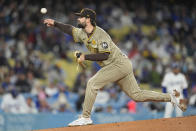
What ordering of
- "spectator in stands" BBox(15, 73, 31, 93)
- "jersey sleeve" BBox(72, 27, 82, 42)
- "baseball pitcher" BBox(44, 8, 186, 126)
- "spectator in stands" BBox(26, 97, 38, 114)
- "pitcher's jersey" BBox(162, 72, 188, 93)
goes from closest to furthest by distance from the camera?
1. "baseball pitcher" BBox(44, 8, 186, 126)
2. "jersey sleeve" BBox(72, 27, 82, 42)
3. "pitcher's jersey" BBox(162, 72, 188, 93)
4. "spectator in stands" BBox(26, 97, 38, 114)
5. "spectator in stands" BBox(15, 73, 31, 93)

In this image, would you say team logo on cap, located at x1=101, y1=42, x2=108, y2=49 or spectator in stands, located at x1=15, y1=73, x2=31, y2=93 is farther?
spectator in stands, located at x1=15, y1=73, x2=31, y2=93

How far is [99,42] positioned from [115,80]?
67 centimetres

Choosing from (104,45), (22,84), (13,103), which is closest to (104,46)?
(104,45)

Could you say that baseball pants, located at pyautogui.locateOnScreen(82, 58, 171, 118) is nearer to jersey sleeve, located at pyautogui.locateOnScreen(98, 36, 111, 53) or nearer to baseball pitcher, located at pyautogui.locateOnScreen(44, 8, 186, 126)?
baseball pitcher, located at pyautogui.locateOnScreen(44, 8, 186, 126)

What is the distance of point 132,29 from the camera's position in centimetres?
1661

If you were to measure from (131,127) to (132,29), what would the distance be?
408 inches

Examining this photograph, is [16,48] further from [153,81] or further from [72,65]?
[153,81]

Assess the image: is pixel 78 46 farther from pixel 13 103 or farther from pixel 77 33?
pixel 77 33

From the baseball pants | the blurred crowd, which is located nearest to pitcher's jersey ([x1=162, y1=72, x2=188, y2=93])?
the blurred crowd

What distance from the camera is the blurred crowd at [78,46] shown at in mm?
12484

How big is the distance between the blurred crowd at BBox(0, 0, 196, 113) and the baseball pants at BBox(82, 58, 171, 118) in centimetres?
521

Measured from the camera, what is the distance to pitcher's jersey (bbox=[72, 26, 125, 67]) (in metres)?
6.45

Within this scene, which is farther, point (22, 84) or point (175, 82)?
point (22, 84)

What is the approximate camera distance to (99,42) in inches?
254
